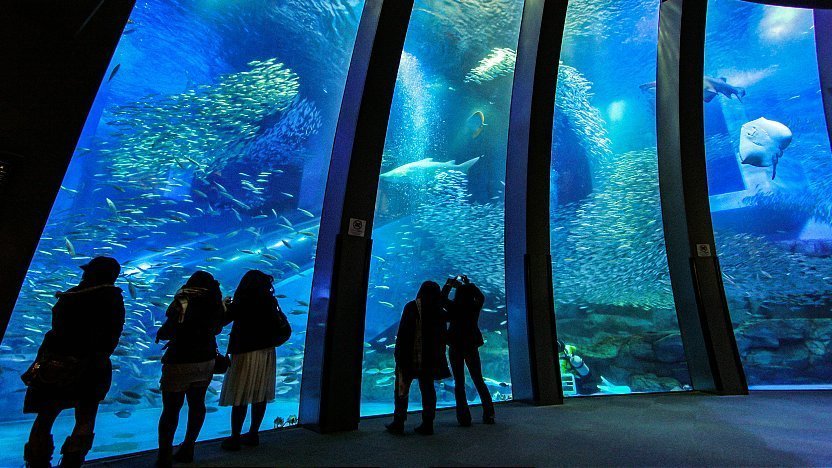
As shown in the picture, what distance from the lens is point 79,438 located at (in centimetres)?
208

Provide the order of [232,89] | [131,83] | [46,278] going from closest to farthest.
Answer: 1. [46,278]
2. [131,83]
3. [232,89]

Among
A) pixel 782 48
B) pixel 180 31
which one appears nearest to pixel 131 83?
pixel 180 31

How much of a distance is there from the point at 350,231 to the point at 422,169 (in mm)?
4188

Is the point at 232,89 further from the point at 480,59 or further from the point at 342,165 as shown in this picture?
the point at 480,59

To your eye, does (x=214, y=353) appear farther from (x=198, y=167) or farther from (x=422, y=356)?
(x=198, y=167)

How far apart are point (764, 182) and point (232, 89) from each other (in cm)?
1178

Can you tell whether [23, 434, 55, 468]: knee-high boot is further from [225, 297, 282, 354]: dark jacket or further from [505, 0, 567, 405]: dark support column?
[505, 0, 567, 405]: dark support column

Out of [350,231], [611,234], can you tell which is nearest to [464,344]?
[350,231]

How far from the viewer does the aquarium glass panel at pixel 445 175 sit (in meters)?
6.79

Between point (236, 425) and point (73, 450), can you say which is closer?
point (73, 450)

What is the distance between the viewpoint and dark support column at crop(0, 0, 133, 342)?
86.8 inches

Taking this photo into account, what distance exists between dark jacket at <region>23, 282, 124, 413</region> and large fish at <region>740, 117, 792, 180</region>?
39.9 feet

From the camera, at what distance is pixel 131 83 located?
505cm

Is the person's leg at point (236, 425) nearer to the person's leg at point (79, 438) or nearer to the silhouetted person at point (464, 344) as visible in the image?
the person's leg at point (79, 438)
